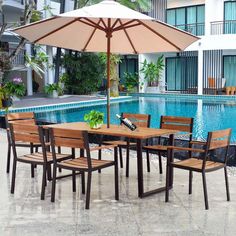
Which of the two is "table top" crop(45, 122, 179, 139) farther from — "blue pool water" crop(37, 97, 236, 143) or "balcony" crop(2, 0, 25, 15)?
"balcony" crop(2, 0, 25, 15)

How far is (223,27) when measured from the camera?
80.0 ft

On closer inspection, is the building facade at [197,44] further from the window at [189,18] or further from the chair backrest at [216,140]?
the chair backrest at [216,140]

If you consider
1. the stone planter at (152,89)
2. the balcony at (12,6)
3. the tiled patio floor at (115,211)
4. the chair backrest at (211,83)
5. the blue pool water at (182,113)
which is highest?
the balcony at (12,6)

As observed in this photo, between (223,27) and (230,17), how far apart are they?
82 centimetres

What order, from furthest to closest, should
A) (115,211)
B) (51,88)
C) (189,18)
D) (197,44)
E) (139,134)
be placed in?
(189,18), (197,44), (51,88), (139,134), (115,211)

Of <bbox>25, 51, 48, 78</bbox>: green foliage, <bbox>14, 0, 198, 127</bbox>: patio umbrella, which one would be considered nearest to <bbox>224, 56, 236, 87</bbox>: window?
<bbox>25, 51, 48, 78</bbox>: green foliage

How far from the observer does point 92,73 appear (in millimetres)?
24391

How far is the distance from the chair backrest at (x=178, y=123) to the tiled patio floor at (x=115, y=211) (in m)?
0.77

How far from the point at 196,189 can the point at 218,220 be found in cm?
118

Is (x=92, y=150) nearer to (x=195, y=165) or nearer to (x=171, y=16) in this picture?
Answer: (x=195, y=165)

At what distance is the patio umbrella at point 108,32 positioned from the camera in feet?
17.7

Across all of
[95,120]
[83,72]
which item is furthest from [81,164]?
[83,72]

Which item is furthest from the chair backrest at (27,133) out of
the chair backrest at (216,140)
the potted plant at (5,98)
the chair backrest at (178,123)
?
the potted plant at (5,98)

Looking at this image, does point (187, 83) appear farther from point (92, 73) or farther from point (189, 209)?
point (189, 209)
